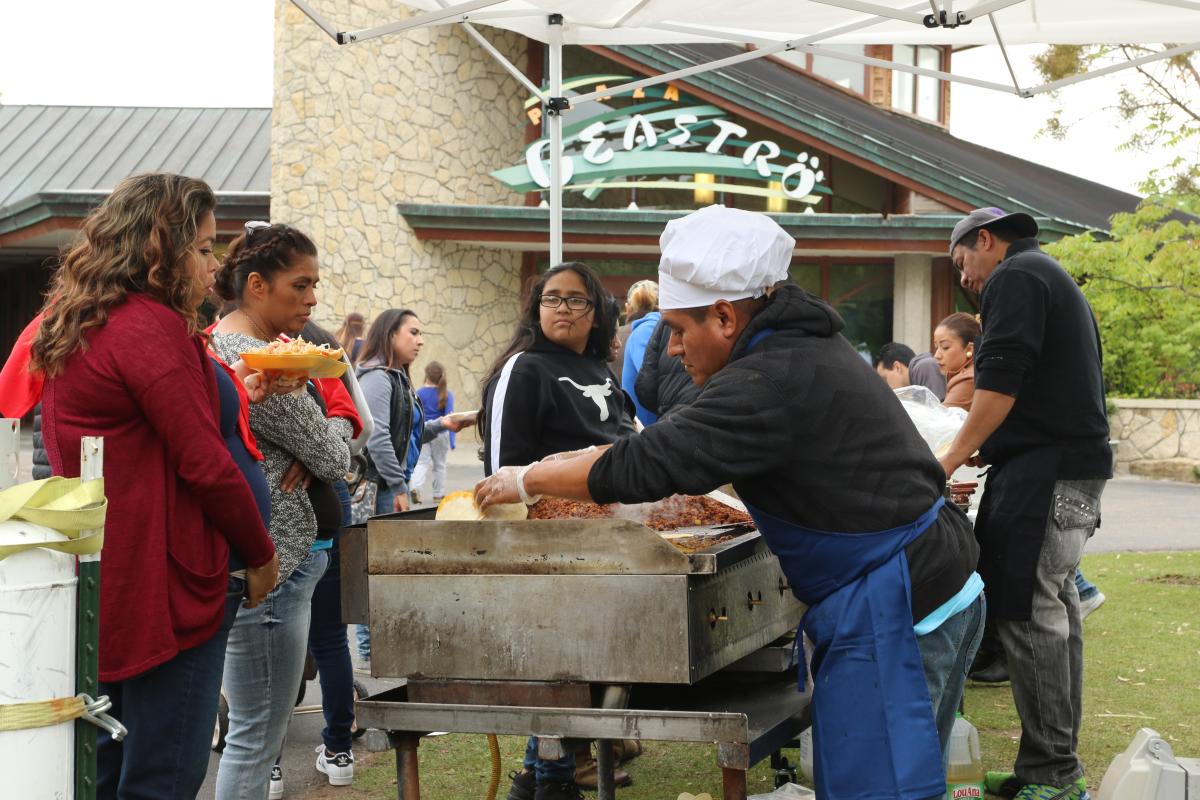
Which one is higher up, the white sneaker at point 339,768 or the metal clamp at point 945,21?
the metal clamp at point 945,21

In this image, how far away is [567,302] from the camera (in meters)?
4.77

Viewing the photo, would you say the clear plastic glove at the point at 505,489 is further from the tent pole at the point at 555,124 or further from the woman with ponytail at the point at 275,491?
the tent pole at the point at 555,124

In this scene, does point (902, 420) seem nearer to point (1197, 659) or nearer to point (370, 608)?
point (370, 608)

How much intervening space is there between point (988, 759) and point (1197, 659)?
7.69 ft

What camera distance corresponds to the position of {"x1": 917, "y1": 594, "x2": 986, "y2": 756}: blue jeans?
3.00 metres

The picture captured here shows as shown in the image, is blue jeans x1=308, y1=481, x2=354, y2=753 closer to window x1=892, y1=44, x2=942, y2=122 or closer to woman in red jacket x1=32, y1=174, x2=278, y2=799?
woman in red jacket x1=32, y1=174, x2=278, y2=799

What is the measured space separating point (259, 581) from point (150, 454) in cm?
50

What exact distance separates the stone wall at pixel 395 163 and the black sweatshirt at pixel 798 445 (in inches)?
639

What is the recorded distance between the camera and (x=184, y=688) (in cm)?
290

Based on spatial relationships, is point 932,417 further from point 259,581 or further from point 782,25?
point 259,581

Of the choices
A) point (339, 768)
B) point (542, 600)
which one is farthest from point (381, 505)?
point (542, 600)

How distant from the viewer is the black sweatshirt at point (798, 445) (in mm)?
2684

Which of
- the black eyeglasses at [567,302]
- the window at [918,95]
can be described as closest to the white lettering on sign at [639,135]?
the window at [918,95]

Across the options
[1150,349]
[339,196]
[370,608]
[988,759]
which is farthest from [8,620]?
[1150,349]
